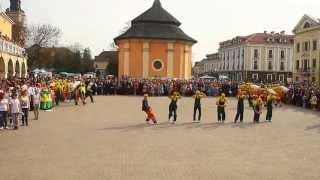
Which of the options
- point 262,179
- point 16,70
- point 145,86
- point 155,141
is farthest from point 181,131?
point 16,70

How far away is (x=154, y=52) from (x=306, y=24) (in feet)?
126

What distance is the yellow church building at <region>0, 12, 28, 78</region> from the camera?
43.8m

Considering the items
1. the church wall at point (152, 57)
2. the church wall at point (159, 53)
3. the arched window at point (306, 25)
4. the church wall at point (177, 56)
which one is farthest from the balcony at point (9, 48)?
the arched window at point (306, 25)

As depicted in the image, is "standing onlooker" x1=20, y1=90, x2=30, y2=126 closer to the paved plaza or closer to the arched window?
the paved plaza

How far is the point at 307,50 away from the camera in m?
85.6

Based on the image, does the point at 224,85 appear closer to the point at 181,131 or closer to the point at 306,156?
the point at 181,131

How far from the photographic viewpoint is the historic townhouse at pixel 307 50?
272 feet

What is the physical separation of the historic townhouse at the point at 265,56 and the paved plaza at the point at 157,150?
98.6 meters

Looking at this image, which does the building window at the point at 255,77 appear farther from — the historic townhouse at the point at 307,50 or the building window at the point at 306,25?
the building window at the point at 306,25

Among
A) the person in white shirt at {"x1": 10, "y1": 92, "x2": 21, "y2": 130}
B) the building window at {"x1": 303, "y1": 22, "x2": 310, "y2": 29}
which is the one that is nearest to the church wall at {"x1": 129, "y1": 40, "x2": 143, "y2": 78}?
the person in white shirt at {"x1": 10, "y1": 92, "x2": 21, "y2": 130}

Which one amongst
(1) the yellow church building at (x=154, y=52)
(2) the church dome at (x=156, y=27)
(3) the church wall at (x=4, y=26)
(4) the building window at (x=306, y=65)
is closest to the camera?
(1) the yellow church building at (x=154, y=52)

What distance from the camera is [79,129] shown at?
68.3 ft

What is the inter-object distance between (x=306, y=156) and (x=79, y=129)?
8921mm

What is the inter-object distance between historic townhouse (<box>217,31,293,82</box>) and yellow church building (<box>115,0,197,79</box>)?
65.5 meters
